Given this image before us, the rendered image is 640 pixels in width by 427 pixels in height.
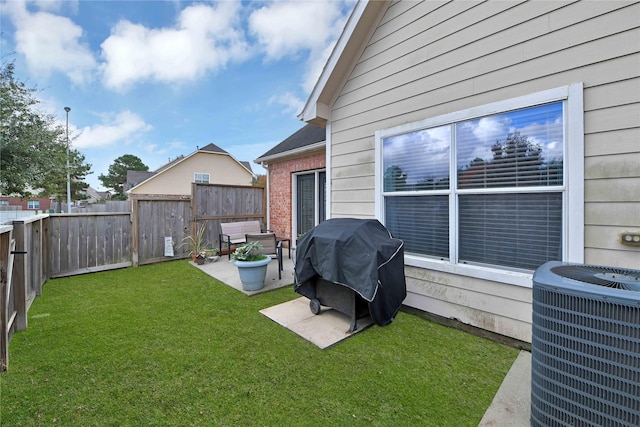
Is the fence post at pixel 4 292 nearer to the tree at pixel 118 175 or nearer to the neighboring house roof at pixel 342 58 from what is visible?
the neighboring house roof at pixel 342 58

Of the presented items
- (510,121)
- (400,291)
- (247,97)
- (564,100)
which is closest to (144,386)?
(400,291)

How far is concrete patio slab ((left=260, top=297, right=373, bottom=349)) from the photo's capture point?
Result: 3.03m

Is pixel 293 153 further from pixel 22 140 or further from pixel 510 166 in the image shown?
pixel 22 140

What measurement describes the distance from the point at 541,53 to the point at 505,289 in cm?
235

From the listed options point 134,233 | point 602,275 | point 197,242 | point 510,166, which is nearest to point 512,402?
point 602,275

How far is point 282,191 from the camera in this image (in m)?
7.77

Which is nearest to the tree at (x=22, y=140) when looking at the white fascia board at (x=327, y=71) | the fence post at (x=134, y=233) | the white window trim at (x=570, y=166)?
the fence post at (x=134, y=233)

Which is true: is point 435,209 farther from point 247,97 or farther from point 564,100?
point 247,97

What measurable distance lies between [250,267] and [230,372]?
6.92ft

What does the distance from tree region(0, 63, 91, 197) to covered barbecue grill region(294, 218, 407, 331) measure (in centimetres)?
1139

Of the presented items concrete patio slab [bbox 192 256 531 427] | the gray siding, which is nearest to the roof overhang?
the gray siding

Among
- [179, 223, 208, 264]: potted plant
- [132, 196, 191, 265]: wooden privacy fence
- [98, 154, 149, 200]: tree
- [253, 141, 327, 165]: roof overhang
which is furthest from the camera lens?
[98, 154, 149, 200]: tree

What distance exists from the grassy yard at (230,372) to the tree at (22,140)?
28.3ft

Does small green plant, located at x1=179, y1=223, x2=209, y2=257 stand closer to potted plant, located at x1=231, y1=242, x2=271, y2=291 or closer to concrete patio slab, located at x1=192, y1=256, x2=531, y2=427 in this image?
concrete patio slab, located at x1=192, y1=256, x2=531, y2=427
